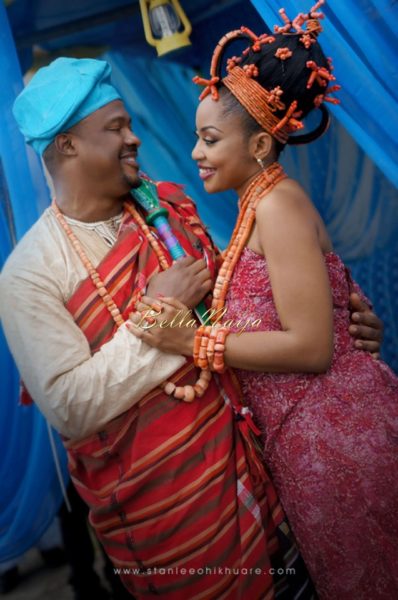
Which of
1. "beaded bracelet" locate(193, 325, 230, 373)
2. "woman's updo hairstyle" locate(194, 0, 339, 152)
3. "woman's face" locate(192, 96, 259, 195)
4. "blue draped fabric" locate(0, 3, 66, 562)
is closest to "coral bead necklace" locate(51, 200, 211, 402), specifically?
"beaded bracelet" locate(193, 325, 230, 373)

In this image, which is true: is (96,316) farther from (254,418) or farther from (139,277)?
(254,418)

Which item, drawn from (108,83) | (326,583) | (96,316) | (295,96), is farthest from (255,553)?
(108,83)

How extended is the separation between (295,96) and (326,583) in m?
1.48

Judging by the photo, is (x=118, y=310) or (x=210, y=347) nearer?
(x=210, y=347)

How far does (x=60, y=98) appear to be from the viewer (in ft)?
7.16

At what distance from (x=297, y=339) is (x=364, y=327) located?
1.25 ft

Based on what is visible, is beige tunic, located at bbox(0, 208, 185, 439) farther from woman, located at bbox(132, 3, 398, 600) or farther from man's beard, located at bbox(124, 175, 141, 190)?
man's beard, located at bbox(124, 175, 141, 190)

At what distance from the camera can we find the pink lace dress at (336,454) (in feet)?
6.46

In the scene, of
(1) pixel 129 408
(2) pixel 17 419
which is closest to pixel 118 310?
(1) pixel 129 408

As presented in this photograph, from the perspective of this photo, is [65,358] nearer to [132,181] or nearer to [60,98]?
[132,181]

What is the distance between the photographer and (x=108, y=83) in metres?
2.35

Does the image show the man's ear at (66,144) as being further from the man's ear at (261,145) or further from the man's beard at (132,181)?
the man's ear at (261,145)

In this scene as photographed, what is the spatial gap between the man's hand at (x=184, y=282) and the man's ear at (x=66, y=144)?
20.8 inches

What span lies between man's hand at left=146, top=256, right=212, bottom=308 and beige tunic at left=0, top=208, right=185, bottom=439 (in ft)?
0.57
